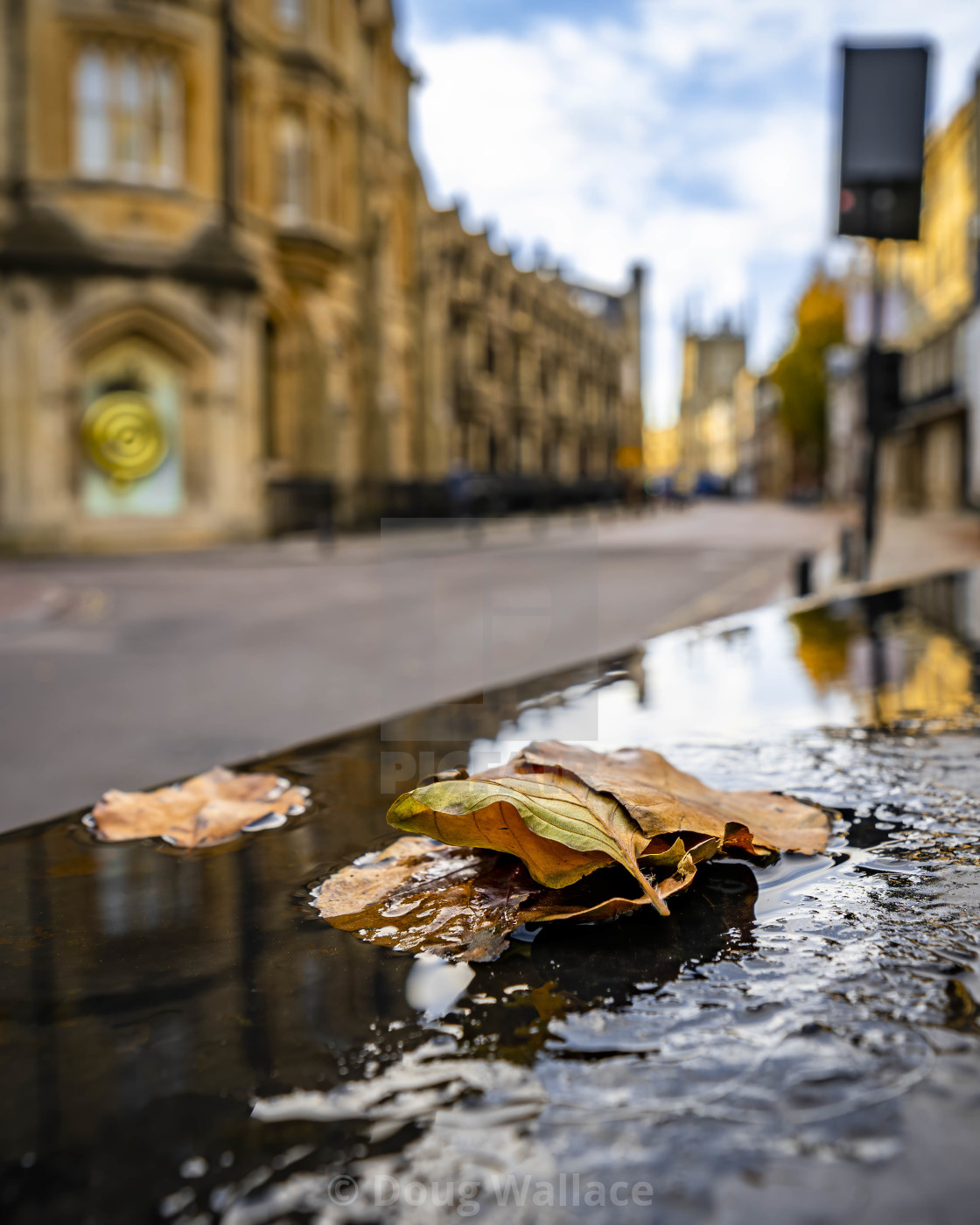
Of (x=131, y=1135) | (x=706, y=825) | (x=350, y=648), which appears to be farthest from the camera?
(x=350, y=648)

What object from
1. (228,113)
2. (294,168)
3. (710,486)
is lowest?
(710,486)

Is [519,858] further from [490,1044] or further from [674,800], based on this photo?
[490,1044]

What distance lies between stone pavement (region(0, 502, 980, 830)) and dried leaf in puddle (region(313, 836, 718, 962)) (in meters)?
2.45

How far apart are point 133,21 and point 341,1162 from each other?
2462 cm

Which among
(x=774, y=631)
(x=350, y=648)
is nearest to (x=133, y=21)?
(x=350, y=648)

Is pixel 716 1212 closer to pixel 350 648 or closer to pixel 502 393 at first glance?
pixel 350 648

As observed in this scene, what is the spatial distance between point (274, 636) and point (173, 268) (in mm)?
15502

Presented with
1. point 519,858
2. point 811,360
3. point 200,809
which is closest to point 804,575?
point 200,809

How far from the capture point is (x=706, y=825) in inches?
70.2

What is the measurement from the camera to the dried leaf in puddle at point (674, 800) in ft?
5.77

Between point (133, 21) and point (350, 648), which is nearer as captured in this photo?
point (350, 648)

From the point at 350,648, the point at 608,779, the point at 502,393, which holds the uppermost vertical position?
the point at 502,393

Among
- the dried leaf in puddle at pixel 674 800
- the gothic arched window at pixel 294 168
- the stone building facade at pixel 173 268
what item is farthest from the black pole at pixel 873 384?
the gothic arched window at pixel 294 168

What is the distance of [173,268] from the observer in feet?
72.5
